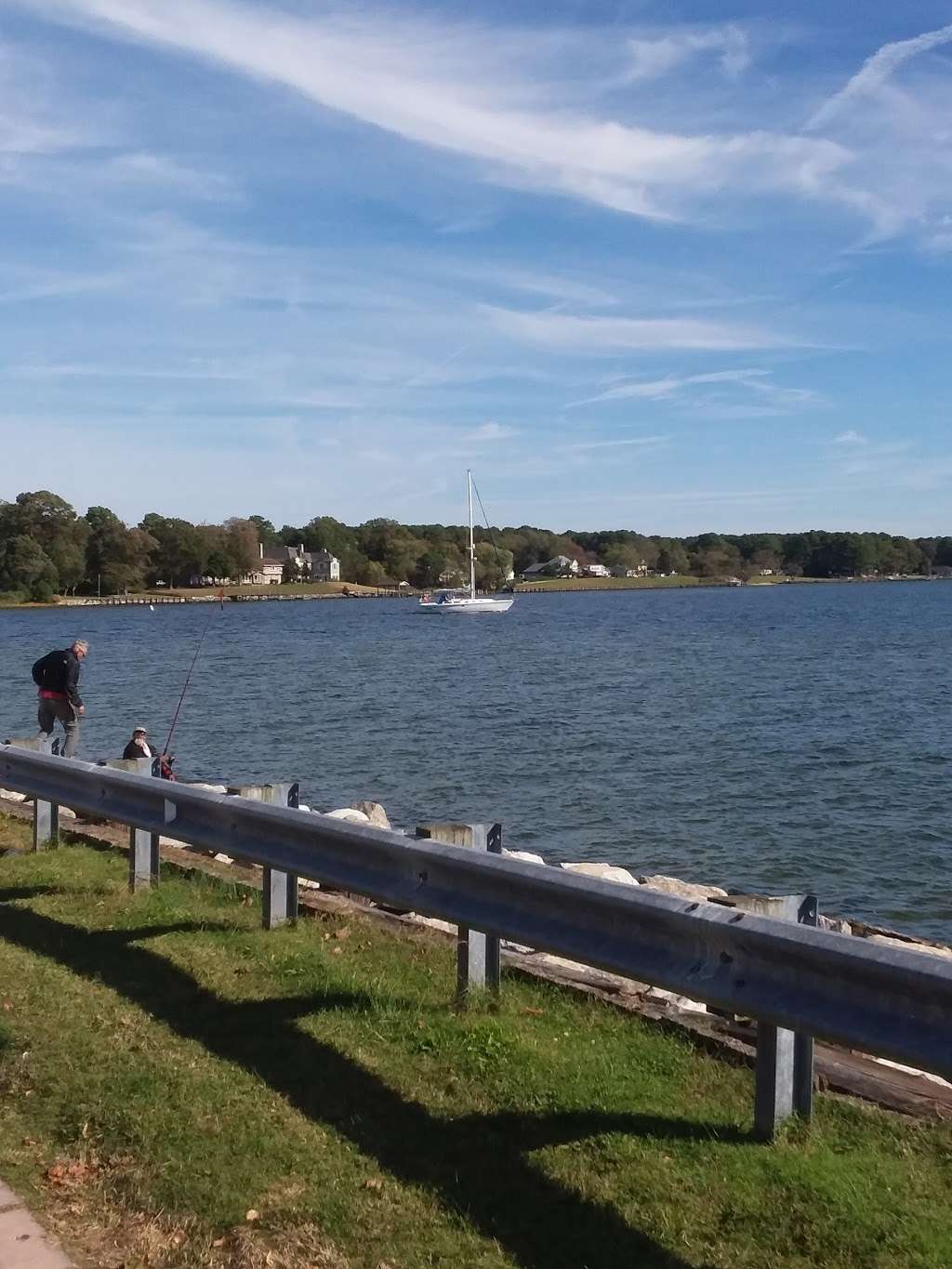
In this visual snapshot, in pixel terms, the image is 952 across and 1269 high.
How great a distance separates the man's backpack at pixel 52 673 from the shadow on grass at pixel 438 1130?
9722mm

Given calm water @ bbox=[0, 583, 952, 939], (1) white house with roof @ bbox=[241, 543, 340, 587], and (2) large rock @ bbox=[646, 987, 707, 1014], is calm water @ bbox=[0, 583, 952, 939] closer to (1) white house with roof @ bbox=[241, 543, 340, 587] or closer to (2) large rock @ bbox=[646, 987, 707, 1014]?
(2) large rock @ bbox=[646, 987, 707, 1014]

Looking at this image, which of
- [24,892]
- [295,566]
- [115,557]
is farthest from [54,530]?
[24,892]

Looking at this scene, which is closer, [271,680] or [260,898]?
[260,898]

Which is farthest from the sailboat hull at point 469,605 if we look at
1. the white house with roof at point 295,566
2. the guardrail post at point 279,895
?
the guardrail post at point 279,895

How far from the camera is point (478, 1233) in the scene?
3834 mm

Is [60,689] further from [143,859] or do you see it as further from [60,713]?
[143,859]

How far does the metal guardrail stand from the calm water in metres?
9.04

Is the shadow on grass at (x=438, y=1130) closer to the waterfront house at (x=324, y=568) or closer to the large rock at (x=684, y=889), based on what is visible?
the large rock at (x=684, y=889)

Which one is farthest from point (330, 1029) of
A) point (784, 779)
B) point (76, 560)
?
point (76, 560)

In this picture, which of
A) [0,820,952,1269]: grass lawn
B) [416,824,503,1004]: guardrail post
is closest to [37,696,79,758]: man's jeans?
[0,820,952,1269]: grass lawn

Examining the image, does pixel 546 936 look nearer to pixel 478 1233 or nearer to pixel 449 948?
pixel 478 1233

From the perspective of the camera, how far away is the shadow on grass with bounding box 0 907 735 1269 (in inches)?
149

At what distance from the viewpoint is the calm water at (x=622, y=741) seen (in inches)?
675

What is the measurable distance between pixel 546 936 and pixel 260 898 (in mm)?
3482
